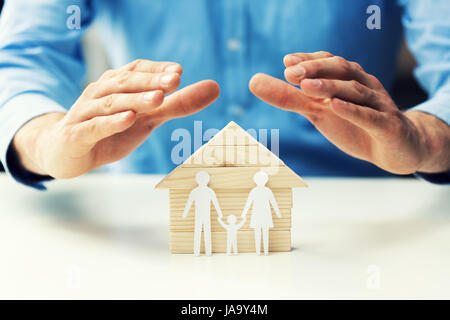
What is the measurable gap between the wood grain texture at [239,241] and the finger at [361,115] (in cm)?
19

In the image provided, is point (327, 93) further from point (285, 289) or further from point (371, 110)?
point (285, 289)

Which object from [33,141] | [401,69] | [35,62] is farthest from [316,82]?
[401,69]

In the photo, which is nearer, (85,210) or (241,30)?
(85,210)

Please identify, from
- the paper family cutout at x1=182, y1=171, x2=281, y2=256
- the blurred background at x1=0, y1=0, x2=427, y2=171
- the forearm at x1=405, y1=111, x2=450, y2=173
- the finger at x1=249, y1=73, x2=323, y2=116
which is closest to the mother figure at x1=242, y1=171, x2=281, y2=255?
the paper family cutout at x1=182, y1=171, x2=281, y2=256

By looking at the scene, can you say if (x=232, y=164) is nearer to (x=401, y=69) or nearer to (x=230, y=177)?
(x=230, y=177)

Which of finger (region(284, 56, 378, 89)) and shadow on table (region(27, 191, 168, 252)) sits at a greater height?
finger (region(284, 56, 378, 89))

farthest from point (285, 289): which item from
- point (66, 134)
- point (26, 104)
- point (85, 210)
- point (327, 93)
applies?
point (26, 104)

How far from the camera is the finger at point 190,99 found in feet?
2.20

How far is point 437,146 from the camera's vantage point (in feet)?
2.73

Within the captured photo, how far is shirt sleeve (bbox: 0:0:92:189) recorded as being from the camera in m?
0.92

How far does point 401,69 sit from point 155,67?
1.63 m

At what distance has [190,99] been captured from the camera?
680 mm

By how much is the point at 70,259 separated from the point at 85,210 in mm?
268

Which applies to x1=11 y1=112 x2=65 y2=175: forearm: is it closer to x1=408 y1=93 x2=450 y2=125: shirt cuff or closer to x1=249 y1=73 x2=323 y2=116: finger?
x1=249 y1=73 x2=323 y2=116: finger
